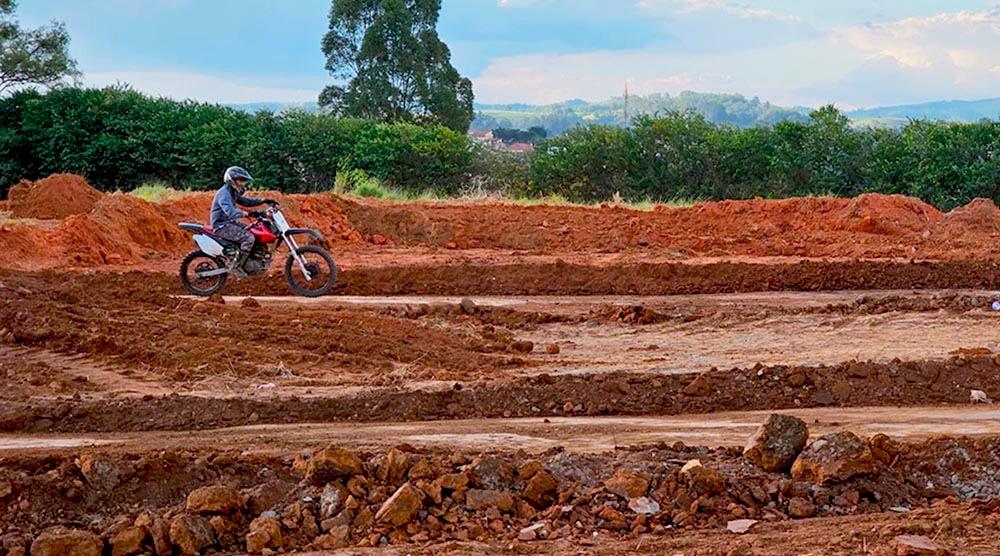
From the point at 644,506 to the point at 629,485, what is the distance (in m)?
0.15

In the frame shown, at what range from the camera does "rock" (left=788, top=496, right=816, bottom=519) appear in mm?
5656

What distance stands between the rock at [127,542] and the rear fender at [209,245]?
852 cm

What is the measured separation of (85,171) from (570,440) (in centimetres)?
2645

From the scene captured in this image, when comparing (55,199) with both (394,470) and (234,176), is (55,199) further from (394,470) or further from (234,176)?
(394,470)

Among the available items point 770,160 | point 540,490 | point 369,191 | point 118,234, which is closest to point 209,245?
point 118,234

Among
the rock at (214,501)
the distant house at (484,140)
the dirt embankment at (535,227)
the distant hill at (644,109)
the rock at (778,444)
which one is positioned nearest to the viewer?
the rock at (214,501)

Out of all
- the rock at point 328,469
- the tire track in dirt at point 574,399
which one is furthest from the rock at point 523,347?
the rock at point 328,469

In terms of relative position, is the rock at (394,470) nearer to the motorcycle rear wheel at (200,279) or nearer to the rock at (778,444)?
the rock at (778,444)

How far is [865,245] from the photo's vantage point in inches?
767

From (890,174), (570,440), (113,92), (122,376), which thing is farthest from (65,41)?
(570,440)

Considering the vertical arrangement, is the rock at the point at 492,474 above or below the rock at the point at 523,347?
above

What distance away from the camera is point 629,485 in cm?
568

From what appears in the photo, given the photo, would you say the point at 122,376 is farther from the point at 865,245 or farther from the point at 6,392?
the point at 865,245

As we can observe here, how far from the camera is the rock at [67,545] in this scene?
5.20 metres
